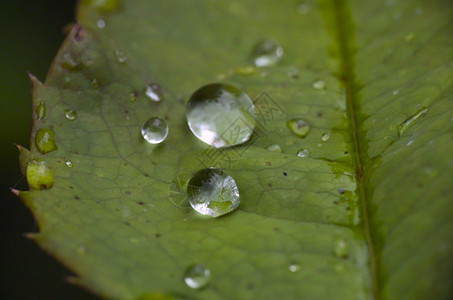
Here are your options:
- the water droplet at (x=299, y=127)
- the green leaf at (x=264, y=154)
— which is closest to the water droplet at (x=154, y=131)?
the green leaf at (x=264, y=154)

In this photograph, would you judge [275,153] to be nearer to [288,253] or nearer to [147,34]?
[288,253]

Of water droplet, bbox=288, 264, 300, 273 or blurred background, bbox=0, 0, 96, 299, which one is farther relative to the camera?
blurred background, bbox=0, 0, 96, 299

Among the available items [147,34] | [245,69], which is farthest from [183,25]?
[245,69]

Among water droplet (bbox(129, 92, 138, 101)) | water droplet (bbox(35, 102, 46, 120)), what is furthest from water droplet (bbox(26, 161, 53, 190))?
water droplet (bbox(129, 92, 138, 101))

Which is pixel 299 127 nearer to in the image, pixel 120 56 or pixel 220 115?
pixel 220 115

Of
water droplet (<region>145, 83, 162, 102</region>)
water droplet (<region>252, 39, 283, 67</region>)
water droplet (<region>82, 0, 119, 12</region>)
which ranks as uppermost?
water droplet (<region>82, 0, 119, 12</region>)

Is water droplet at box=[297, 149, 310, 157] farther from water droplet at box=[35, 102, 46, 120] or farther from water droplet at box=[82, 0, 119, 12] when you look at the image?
water droplet at box=[82, 0, 119, 12]

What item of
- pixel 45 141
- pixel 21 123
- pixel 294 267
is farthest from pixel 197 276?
pixel 21 123

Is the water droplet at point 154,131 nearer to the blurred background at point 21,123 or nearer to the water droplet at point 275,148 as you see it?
the water droplet at point 275,148
